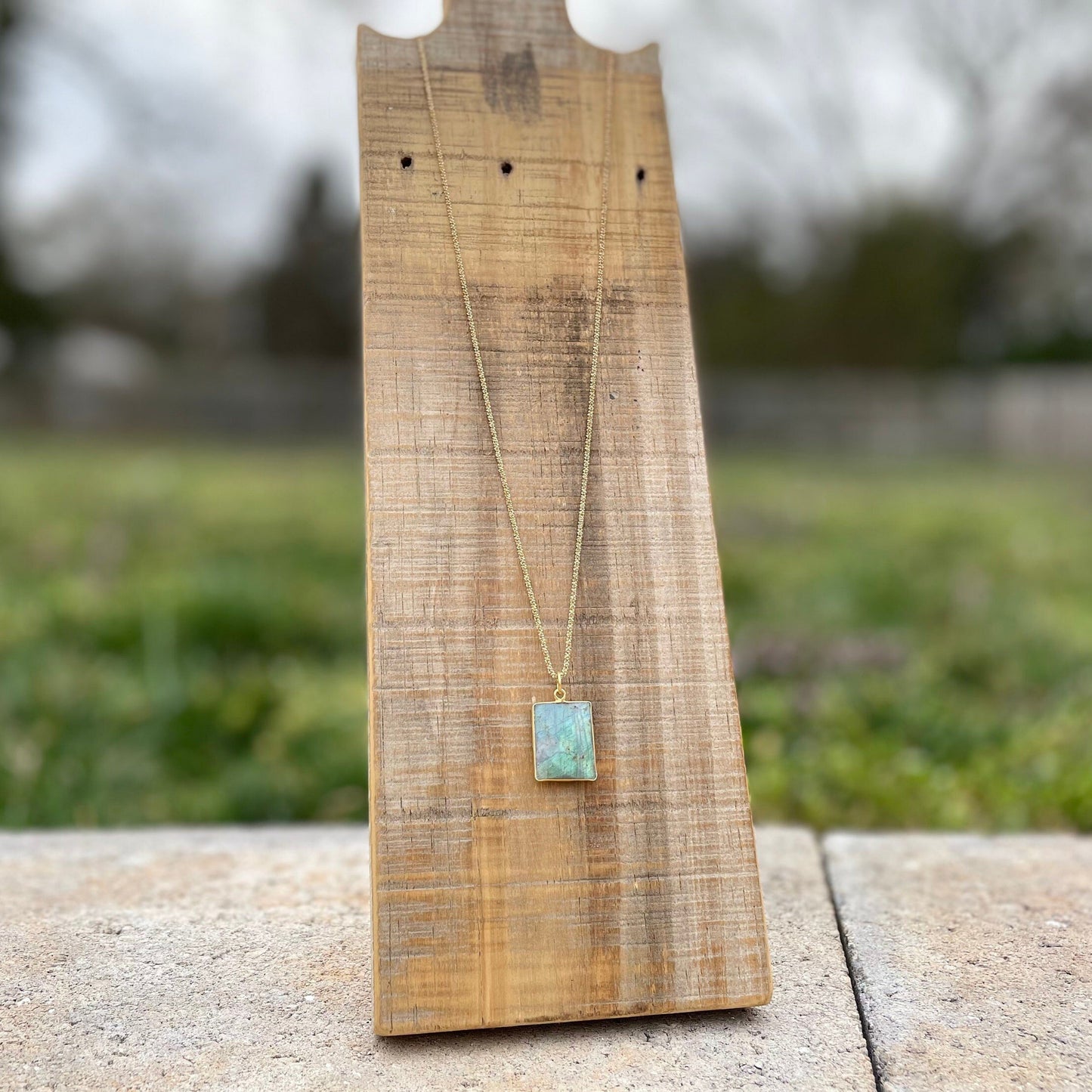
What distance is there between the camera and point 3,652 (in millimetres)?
3453

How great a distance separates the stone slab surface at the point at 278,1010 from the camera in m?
1.34

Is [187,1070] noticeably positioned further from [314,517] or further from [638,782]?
[314,517]

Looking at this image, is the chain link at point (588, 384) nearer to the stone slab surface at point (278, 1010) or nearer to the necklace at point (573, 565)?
the necklace at point (573, 565)

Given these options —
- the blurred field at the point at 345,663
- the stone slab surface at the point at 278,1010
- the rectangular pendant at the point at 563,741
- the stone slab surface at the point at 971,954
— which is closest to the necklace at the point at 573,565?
the rectangular pendant at the point at 563,741

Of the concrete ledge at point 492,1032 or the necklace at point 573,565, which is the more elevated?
the necklace at point 573,565

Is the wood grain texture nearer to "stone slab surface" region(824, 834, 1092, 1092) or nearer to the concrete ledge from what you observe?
the concrete ledge

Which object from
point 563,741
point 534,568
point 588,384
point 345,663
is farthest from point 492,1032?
point 345,663

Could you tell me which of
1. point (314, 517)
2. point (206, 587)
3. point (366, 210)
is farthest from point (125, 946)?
point (314, 517)

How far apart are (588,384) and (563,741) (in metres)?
0.54

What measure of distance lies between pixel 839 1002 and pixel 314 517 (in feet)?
15.8

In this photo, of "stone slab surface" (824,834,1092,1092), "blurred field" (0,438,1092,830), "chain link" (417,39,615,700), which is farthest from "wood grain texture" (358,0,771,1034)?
"blurred field" (0,438,1092,830)

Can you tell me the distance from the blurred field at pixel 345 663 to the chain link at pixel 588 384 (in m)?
1.35

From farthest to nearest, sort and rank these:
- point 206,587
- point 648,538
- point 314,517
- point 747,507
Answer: point 747,507 → point 314,517 → point 206,587 → point 648,538

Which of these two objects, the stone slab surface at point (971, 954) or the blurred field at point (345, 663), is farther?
the blurred field at point (345, 663)
